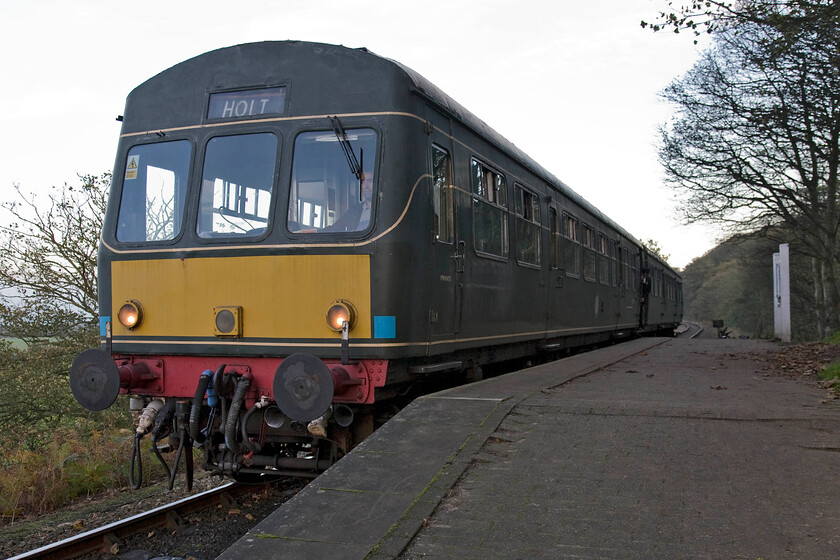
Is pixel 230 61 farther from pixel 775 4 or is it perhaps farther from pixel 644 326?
pixel 644 326

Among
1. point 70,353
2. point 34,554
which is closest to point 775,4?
point 34,554

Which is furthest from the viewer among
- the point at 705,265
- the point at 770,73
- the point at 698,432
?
the point at 705,265

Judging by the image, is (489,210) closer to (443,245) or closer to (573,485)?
(443,245)

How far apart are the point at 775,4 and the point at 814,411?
6.30 meters

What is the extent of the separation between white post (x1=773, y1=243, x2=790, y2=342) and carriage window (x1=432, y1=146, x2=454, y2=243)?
626 inches

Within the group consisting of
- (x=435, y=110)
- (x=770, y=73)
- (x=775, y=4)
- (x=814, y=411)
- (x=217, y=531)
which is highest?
(x=770, y=73)

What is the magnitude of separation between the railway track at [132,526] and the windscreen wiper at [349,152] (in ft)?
9.42

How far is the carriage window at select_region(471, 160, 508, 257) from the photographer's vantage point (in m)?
7.11

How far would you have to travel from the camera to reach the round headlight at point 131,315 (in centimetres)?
600

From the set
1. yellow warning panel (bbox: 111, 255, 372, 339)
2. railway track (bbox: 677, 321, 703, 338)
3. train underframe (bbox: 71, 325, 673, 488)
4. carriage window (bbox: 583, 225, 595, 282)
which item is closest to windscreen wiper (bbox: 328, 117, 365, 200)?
yellow warning panel (bbox: 111, 255, 372, 339)

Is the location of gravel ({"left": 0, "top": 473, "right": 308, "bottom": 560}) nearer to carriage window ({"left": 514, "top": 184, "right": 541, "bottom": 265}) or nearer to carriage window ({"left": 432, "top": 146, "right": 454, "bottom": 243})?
carriage window ({"left": 432, "top": 146, "right": 454, "bottom": 243})

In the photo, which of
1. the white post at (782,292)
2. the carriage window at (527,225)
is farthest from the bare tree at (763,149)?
the carriage window at (527,225)

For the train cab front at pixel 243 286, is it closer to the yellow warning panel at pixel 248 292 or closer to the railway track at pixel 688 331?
the yellow warning panel at pixel 248 292

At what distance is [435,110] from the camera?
625 centimetres
